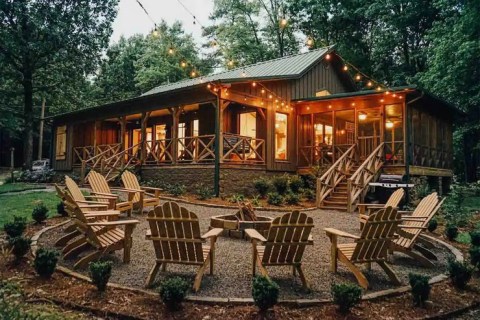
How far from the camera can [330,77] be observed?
1727 cm

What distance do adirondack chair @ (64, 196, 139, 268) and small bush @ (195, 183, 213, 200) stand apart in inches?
225

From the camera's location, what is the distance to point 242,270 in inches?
186

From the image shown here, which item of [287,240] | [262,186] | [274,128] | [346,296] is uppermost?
[274,128]

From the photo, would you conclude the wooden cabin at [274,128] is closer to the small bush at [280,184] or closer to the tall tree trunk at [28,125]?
the small bush at [280,184]

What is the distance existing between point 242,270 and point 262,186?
7007 mm

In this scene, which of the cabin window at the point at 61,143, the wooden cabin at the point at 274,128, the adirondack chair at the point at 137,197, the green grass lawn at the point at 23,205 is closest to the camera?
the green grass lawn at the point at 23,205

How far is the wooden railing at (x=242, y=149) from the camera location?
12.3 m

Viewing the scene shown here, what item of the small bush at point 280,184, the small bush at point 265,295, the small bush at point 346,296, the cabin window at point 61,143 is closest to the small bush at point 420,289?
the small bush at point 346,296

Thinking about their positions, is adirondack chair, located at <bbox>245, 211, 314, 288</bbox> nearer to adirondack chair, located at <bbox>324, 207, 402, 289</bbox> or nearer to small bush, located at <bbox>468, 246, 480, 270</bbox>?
adirondack chair, located at <bbox>324, 207, 402, 289</bbox>

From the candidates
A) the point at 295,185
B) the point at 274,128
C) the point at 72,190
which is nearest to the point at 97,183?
the point at 72,190

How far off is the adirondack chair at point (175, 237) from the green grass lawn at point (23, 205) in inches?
A: 166

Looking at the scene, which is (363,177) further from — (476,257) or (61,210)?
(61,210)

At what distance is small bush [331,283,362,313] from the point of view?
342 centimetres

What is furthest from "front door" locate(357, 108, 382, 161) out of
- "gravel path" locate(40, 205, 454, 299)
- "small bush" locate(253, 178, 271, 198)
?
"gravel path" locate(40, 205, 454, 299)
